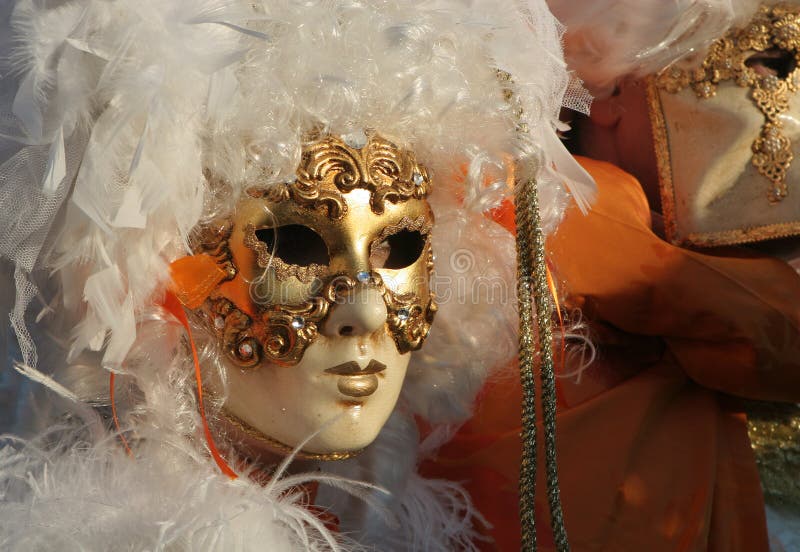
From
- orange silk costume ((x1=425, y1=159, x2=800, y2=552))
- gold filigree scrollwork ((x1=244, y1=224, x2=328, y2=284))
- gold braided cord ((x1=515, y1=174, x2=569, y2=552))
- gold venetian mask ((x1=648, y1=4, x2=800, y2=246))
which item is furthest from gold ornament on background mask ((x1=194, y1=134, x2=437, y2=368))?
gold venetian mask ((x1=648, y1=4, x2=800, y2=246))

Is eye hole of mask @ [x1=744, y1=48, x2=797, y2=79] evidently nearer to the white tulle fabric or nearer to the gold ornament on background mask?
the white tulle fabric

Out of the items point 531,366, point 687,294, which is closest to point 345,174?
point 531,366

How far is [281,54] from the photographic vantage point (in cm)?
117

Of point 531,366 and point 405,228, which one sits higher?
point 405,228

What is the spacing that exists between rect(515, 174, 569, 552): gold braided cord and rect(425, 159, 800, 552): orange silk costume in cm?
19

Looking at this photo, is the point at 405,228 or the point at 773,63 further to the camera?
the point at 773,63

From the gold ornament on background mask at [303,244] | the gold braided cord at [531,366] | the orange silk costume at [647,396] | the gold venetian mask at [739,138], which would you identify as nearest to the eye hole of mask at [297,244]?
the gold ornament on background mask at [303,244]

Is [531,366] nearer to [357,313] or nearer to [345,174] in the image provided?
[357,313]

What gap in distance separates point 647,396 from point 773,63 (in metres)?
0.62

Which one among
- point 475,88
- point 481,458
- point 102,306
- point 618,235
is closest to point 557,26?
point 475,88

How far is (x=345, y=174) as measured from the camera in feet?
3.99

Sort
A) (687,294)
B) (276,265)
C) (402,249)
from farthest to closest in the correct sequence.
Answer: (687,294)
(402,249)
(276,265)

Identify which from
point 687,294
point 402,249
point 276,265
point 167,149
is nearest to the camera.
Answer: point 167,149

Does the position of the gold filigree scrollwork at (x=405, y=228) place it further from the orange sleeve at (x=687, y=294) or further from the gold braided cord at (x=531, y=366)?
the orange sleeve at (x=687, y=294)
